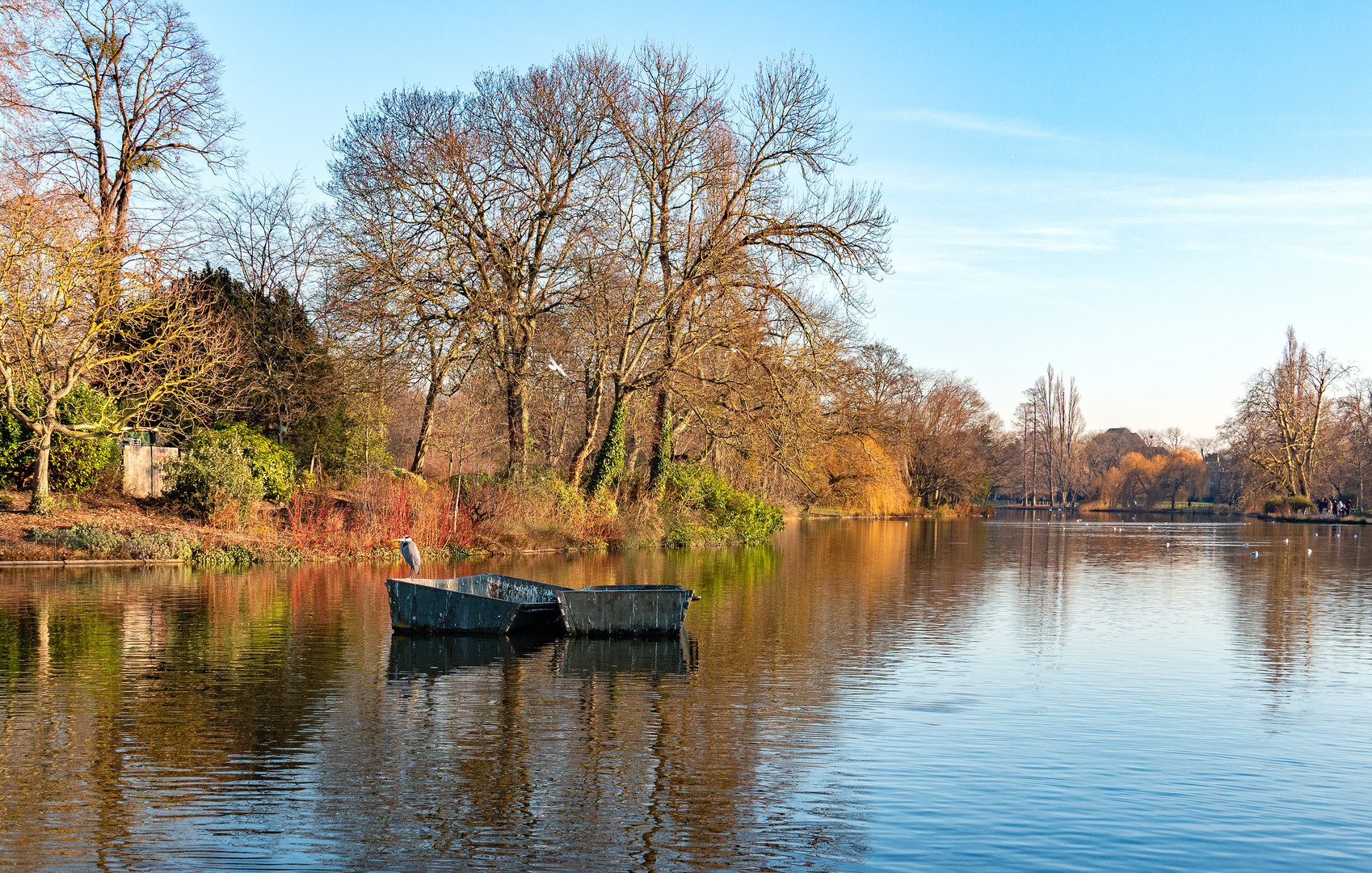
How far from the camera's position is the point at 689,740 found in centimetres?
980

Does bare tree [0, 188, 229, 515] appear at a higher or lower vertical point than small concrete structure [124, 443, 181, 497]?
higher

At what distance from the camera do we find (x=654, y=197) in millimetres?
33500

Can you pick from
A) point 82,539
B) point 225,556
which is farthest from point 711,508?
point 82,539

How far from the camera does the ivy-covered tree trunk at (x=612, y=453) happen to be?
3441 cm

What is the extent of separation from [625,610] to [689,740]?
229 inches

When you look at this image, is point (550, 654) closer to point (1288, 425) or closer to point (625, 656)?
point (625, 656)

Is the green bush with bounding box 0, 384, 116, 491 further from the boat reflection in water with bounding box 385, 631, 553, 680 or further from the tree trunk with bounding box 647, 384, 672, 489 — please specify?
the tree trunk with bounding box 647, 384, 672, 489

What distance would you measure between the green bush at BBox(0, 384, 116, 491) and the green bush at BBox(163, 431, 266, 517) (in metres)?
1.75

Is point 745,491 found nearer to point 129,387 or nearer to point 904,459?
point 129,387

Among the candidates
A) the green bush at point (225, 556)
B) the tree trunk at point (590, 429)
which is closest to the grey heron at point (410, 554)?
the green bush at point (225, 556)

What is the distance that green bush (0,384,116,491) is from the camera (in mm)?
25797

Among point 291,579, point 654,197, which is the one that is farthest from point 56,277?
point 654,197

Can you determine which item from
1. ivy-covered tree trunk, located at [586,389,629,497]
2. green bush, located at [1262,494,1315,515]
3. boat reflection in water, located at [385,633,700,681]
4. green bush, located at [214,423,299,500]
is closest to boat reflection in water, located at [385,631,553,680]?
boat reflection in water, located at [385,633,700,681]

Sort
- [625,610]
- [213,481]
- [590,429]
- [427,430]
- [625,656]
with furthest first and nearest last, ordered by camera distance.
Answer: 1. [427,430]
2. [590,429]
3. [213,481]
4. [625,610]
5. [625,656]
